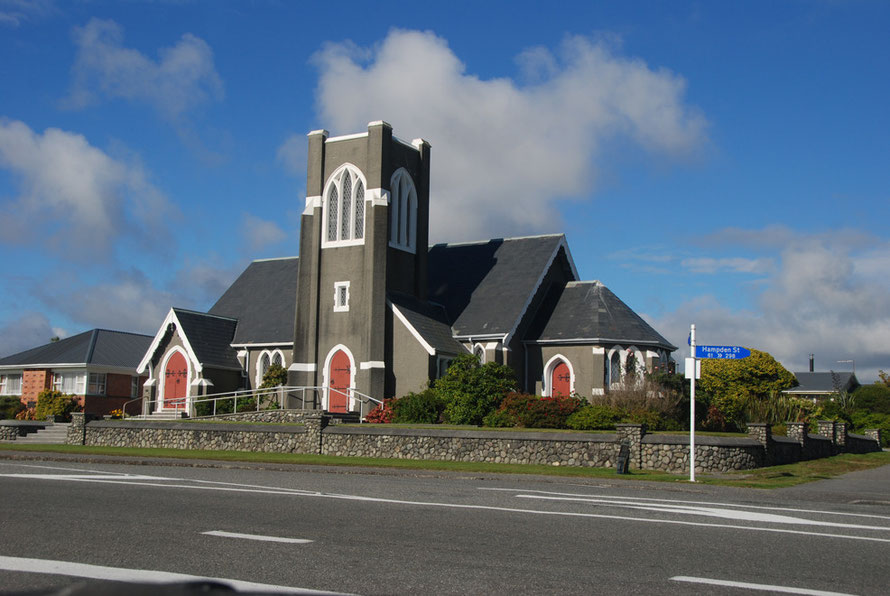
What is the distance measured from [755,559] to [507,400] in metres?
22.1

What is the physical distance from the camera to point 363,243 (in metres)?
36.8

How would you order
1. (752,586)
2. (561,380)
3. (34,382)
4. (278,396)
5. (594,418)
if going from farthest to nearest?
1. (34,382)
2. (561,380)
3. (278,396)
4. (594,418)
5. (752,586)

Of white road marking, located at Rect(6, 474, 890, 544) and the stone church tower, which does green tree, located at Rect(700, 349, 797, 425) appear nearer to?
the stone church tower

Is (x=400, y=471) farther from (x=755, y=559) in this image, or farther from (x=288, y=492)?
(x=755, y=559)

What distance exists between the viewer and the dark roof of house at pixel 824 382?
291 feet

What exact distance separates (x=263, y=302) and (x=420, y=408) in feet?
52.5

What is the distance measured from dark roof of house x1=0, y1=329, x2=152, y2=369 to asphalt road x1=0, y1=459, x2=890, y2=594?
31.5 meters

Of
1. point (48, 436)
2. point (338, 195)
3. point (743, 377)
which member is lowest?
point (48, 436)

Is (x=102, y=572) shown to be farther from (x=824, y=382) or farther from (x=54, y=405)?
(x=824, y=382)

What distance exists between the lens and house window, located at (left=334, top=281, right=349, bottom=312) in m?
37.1

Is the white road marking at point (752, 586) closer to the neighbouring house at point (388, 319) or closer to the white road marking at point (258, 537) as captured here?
the white road marking at point (258, 537)

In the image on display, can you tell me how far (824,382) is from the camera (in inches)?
3664

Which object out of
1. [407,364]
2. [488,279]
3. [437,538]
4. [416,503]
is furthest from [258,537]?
A: [488,279]

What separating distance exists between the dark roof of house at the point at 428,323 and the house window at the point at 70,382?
20320 millimetres
